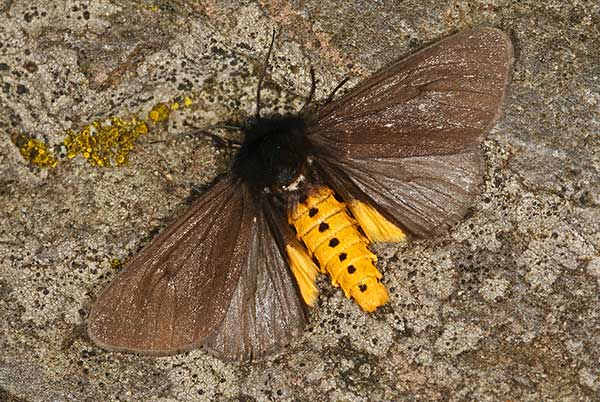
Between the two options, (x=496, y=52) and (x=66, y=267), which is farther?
(x=66, y=267)

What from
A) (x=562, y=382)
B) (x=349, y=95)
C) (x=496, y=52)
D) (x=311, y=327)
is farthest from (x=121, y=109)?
(x=562, y=382)

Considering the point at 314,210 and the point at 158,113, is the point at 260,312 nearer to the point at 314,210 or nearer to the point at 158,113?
the point at 314,210

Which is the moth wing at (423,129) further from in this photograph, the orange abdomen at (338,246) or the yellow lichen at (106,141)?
the yellow lichen at (106,141)

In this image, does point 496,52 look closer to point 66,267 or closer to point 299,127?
point 299,127

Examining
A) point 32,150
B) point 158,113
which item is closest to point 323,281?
point 158,113

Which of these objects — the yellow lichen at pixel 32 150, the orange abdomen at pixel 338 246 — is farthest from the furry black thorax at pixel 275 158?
the yellow lichen at pixel 32 150

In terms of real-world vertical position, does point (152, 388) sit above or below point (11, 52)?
below

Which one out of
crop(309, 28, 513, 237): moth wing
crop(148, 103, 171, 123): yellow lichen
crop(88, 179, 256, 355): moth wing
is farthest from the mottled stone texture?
crop(88, 179, 256, 355): moth wing
